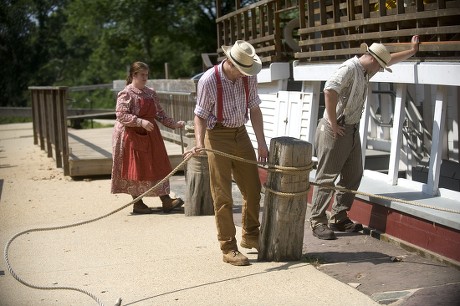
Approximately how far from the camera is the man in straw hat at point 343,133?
23.7 feet

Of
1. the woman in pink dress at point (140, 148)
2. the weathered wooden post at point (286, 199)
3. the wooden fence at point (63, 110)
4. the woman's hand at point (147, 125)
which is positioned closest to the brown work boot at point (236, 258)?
the weathered wooden post at point (286, 199)

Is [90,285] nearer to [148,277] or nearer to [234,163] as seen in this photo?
[148,277]

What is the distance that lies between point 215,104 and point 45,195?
18.1 feet

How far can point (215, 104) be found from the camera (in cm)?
672

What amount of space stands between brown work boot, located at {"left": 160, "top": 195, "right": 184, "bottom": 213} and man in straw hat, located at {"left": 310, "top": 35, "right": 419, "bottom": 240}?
2304 mm

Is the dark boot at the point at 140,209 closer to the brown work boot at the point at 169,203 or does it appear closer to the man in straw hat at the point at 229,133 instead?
the brown work boot at the point at 169,203

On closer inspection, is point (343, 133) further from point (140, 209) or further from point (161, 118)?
point (140, 209)

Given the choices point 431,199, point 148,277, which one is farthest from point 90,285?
point 431,199

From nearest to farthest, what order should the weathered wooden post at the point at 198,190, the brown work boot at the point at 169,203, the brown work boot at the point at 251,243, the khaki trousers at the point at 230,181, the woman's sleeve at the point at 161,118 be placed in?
1. the khaki trousers at the point at 230,181
2. the brown work boot at the point at 251,243
3. the weathered wooden post at the point at 198,190
4. the woman's sleeve at the point at 161,118
5. the brown work boot at the point at 169,203

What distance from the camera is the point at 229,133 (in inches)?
268

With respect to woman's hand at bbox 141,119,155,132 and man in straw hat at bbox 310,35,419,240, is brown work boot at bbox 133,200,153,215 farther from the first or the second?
man in straw hat at bbox 310,35,419,240

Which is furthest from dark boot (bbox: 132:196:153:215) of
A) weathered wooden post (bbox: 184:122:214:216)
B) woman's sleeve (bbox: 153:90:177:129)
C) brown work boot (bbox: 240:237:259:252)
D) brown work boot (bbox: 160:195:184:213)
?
brown work boot (bbox: 240:237:259:252)

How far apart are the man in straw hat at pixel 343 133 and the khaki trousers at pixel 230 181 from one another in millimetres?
900

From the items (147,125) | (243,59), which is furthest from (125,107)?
(243,59)
